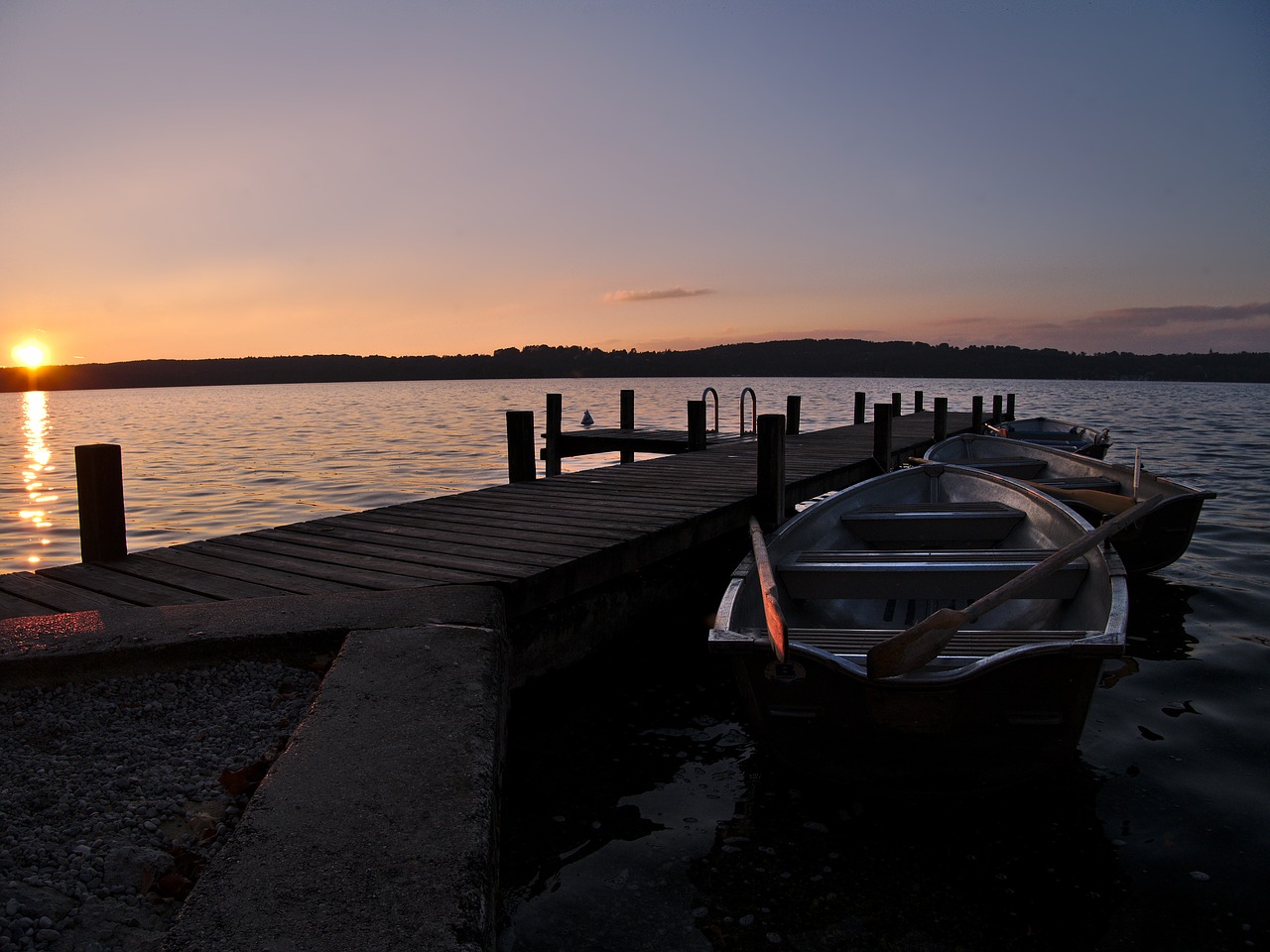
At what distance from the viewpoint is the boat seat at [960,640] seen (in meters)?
3.86

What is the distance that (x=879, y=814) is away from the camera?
13.1ft

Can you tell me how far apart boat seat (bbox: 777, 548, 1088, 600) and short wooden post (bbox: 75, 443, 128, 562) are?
417cm

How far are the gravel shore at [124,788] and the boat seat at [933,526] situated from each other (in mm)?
4902

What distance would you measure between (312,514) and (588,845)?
13.6 metres

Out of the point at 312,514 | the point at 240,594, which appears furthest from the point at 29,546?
the point at 240,594

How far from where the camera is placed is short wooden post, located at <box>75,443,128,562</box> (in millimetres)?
4938

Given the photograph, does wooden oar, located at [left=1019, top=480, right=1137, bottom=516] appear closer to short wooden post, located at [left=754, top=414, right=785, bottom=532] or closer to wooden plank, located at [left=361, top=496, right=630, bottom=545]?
short wooden post, located at [left=754, top=414, right=785, bottom=532]

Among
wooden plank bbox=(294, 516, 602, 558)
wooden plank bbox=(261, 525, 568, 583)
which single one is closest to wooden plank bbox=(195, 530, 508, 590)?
wooden plank bbox=(261, 525, 568, 583)

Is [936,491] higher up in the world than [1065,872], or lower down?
higher up

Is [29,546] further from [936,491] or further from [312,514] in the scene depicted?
[936,491]

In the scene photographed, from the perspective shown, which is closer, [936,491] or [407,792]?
[407,792]

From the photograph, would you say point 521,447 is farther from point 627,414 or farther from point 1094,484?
point 627,414

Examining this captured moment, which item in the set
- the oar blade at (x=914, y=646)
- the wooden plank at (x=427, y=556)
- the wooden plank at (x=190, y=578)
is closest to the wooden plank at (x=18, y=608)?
the wooden plank at (x=190, y=578)

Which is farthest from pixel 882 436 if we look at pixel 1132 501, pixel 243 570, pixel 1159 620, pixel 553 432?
pixel 243 570
